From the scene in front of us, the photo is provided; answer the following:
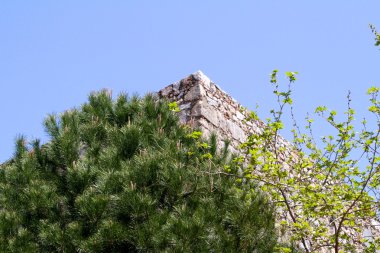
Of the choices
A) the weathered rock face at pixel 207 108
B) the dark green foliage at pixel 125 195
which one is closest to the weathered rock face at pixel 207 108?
the weathered rock face at pixel 207 108

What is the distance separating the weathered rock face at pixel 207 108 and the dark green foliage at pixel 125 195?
2.31ft

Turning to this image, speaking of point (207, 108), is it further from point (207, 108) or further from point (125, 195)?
point (125, 195)

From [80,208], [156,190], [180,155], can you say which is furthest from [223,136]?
[80,208]

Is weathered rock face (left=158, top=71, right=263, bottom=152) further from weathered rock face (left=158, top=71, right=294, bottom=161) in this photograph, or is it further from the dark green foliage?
the dark green foliage

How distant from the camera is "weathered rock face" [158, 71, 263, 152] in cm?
631

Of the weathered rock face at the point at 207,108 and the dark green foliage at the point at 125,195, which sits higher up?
the weathered rock face at the point at 207,108

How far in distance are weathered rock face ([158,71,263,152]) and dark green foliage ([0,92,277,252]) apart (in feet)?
2.31

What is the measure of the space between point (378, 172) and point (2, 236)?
10.9 ft

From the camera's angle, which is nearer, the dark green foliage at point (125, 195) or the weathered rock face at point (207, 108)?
the dark green foliage at point (125, 195)

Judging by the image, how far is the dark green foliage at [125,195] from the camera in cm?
448

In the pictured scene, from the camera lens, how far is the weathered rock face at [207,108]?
249 inches

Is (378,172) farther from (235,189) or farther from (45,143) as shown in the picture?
(45,143)

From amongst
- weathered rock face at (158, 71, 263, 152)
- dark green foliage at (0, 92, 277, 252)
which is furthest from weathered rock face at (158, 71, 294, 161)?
dark green foliage at (0, 92, 277, 252)

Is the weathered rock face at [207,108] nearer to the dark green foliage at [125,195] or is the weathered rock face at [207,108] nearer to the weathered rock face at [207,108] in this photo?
the weathered rock face at [207,108]
